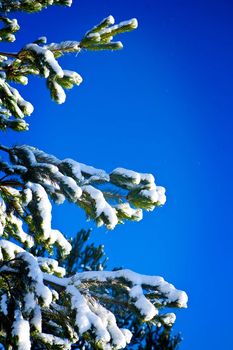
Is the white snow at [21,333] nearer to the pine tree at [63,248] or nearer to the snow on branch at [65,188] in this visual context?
the pine tree at [63,248]

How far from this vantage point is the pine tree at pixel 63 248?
7.56ft

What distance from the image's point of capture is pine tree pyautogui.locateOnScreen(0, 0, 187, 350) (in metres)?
2.30

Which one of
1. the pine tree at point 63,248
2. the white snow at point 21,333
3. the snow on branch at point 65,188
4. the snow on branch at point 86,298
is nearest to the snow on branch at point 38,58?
the pine tree at point 63,248

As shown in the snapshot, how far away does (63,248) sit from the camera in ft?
10.1

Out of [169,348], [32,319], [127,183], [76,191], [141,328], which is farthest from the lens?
[141,328]

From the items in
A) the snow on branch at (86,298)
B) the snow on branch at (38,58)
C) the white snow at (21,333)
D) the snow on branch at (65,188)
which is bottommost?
the white snow at (21,333)

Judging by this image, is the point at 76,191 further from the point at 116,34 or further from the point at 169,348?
the point at 169,348

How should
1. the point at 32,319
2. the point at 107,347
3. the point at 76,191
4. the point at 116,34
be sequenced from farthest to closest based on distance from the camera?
the point at 116,34, the point at 76,191, the point at 32,319, the point at 107,347

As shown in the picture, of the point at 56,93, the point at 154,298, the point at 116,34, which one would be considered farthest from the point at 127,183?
the point at 116,34

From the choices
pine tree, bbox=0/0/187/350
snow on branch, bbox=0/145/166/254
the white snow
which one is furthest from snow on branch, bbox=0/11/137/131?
the white snow

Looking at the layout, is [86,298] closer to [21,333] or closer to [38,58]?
[21,333]

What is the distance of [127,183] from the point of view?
9.30 ft

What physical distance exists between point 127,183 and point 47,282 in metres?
1.03

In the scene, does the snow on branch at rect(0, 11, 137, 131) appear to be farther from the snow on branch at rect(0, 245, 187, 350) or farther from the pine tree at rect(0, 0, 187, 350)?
the snow on branch at rect(0, 245, 187, 350)
